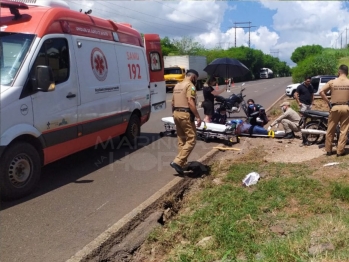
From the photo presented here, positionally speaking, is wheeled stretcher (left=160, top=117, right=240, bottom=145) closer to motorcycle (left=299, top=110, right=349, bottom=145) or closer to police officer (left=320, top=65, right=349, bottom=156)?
motorcycle (left=299, top=110, right=349, bottom=145)

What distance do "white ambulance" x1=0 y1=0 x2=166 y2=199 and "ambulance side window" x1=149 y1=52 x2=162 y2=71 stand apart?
239 centimetres

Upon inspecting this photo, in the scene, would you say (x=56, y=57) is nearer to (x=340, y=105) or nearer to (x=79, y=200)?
(x=79, y=200)

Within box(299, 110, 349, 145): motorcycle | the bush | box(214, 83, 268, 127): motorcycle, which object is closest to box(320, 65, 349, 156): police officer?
box(299, 110, 349, 145): motorcycle

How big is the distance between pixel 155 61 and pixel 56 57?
5.55m

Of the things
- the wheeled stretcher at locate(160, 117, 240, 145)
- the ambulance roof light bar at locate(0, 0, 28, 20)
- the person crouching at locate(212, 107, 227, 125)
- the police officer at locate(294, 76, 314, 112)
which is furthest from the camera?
the person crouching at locate(212, 107, 227, 125)

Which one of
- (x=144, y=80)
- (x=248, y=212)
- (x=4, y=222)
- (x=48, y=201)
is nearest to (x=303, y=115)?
(x=144, y=80)

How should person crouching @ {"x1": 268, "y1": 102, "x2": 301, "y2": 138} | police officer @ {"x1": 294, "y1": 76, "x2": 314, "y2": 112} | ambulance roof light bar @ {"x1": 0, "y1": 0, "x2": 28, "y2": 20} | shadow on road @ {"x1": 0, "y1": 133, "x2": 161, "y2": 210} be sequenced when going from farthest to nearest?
police officer @ {"x1": 294, "y1": 76, "x2": 314, "y2": 112}, person crouching @ {"x1": 268, "y1": 102, "x2": 301, "y2": 138}, shadow on road @ {"x1": 0, "y1": 133, "x2": 161, "y2": 210}, ambulance roof light bar @ {"x1": 0, "y1": 0, "x2": 28, "y2": 20}

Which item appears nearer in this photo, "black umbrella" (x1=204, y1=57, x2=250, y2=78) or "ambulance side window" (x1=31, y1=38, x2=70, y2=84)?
"ambulance side window" (x1=31, y1=38, x2=70, y2=84)

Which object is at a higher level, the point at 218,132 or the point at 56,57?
the point at 56,57

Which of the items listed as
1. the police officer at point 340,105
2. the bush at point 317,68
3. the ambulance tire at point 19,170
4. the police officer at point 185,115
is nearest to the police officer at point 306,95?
the police officer at point 340,105

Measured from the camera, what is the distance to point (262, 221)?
15.6 feet

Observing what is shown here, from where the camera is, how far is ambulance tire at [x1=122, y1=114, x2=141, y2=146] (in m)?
9.71

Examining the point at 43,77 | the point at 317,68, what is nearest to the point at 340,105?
the point at 43,77

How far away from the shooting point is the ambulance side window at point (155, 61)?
11755mm
